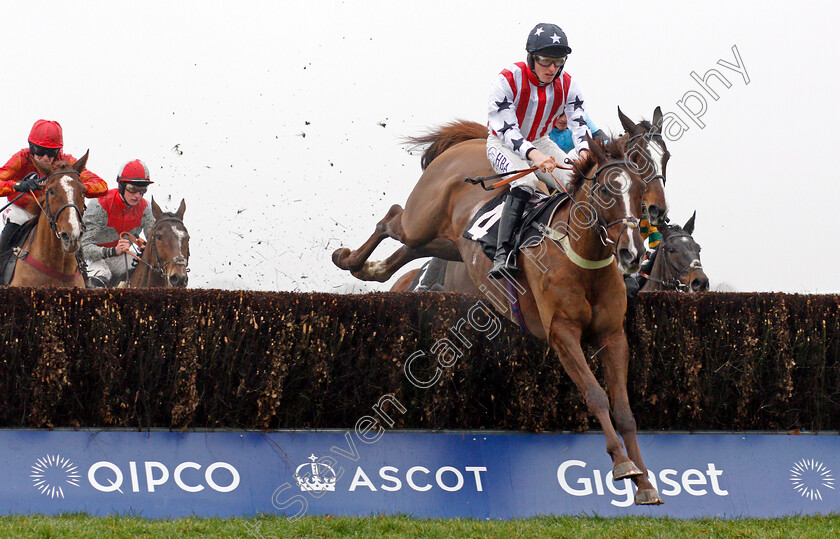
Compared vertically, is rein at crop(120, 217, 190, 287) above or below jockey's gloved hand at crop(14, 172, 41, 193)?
below

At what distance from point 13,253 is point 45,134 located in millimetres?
1027

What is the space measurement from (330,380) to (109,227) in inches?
184

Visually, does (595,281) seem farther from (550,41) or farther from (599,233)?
(550,41)

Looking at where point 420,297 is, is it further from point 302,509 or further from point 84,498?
point 84,498

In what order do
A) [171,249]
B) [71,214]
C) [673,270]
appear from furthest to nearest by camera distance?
1. [673,270]
2. [171,249]
3. [71,214]

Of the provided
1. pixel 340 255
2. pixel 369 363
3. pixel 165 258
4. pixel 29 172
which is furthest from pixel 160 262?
pixel 369 363

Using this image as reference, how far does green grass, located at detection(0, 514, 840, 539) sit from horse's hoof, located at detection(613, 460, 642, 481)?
1.39 ft

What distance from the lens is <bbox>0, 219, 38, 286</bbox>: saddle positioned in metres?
7.44

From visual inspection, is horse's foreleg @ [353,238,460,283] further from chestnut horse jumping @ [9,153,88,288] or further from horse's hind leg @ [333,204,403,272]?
chestnut horse jumping @ [9,153,88,288]

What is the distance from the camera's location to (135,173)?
9.21m

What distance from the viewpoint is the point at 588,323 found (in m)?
4.77

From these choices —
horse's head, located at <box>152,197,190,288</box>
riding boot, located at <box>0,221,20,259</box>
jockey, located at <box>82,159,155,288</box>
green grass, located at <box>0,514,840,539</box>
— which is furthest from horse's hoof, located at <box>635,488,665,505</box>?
jockey, located at <box>82,159,155,288</box>

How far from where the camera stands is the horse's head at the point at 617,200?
4.18 meters

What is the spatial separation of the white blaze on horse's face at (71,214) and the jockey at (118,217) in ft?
6.03
